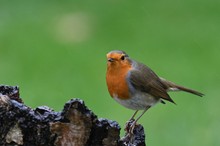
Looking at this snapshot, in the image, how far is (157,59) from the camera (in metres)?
8.61

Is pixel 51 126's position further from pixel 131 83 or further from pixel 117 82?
pixel 131 83

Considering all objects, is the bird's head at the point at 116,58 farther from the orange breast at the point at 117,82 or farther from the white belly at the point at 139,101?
the white belly at the point at 139,101

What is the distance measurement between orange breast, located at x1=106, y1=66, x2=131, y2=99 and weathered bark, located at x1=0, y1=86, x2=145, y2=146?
1.55 metres

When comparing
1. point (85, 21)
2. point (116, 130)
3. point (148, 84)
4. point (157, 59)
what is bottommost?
point (116, 130)

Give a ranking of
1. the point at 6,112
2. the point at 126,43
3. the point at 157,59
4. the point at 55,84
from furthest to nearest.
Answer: the point at 126,43
the point at 157,59
the point at 55,84
the point at 6,112

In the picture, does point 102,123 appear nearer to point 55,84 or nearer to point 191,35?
point 55,84

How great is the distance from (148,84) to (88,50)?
404 cm

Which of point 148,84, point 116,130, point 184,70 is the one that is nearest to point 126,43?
point 184,70

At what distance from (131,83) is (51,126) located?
5.88ft

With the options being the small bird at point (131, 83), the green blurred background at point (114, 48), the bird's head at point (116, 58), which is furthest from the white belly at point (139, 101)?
the green blurred background at point (114, 48)

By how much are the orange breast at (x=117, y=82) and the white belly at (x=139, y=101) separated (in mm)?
42

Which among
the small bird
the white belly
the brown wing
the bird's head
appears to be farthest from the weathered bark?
the brown wing

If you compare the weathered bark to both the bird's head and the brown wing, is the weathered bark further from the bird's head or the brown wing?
the brown wing

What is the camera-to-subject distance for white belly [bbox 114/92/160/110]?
15.5 feet
